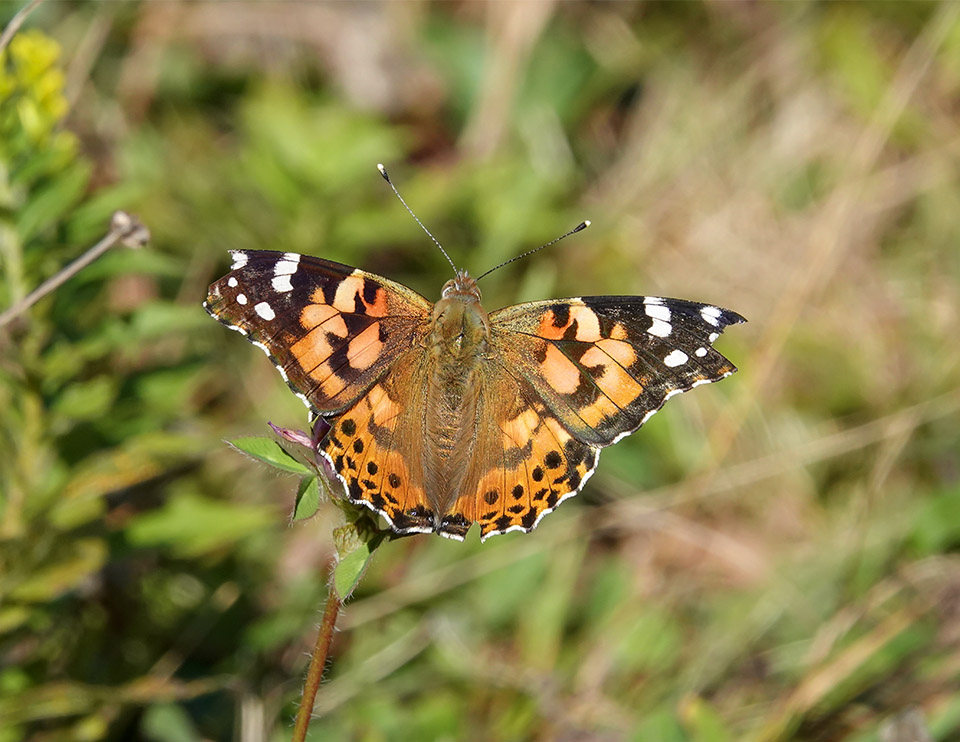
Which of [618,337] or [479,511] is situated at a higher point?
[618,337]


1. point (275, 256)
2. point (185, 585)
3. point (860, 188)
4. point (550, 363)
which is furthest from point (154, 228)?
point (860, 188)

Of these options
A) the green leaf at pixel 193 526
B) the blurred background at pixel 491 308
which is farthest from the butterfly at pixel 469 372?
the green leaf at pixel 193 526

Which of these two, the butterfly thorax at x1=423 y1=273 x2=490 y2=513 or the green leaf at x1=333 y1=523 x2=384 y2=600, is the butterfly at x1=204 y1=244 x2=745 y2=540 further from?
the green leaf at x1=333 y1=523 x2=384 y2=600

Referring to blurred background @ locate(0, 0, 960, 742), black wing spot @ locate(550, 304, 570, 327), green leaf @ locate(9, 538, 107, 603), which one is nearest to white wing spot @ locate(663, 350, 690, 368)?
black wing spot @ locate(550, 304, 570, 327)

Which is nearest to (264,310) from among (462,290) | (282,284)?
(282,284)

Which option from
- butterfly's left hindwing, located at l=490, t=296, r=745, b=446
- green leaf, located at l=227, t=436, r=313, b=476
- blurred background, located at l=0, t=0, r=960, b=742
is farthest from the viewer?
blurred background, located at l=0, t=0, r=960, b=742

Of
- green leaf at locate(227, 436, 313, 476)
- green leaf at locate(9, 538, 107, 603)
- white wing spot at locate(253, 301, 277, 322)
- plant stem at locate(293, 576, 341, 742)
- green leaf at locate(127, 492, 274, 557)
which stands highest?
white wing spot at locate(253, 301, 277, 322)

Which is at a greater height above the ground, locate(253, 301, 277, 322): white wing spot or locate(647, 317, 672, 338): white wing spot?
locate(647, 317, 672, 338): white wing spot

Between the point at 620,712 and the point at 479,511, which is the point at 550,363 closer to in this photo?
the point at 479,511

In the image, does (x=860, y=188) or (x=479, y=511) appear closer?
(x=479, y=511)
